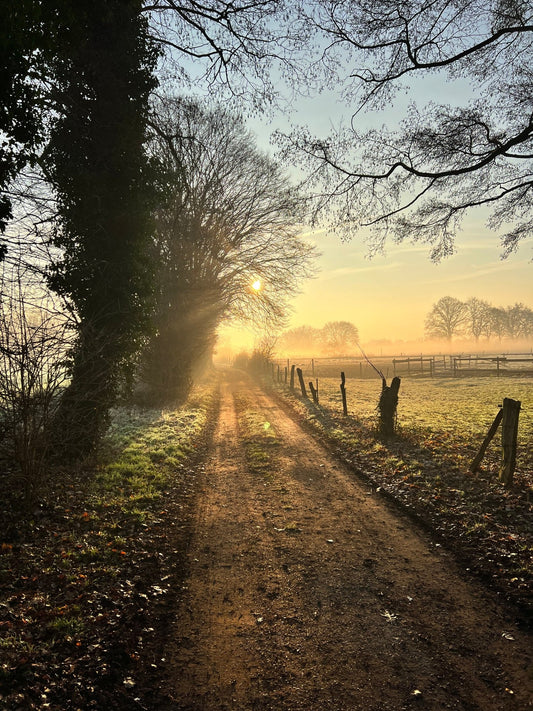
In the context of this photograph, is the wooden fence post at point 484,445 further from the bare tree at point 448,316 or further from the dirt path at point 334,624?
the bare tree at point 448,316

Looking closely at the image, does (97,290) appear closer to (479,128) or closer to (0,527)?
(0,527)

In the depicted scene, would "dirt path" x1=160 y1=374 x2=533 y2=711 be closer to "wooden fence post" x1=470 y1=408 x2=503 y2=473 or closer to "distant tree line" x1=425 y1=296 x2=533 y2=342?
"wooden fence post" x1=470 y1=408 x2=503 y2=473

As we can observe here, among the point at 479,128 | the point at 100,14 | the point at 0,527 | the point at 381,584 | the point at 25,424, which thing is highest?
the point at 100,14

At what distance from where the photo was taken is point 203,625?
3795 mm

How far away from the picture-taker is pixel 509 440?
7.24 m

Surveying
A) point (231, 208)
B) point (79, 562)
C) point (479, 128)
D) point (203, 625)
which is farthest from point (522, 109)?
point (231, 208)

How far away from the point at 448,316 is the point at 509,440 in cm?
9751

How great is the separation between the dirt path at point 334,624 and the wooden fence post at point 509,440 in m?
2.55

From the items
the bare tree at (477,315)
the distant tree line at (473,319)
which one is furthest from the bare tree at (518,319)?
the bare tree at (477,315)

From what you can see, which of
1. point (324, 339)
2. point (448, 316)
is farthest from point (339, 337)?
point (448, 316)

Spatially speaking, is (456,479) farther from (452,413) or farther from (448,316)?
(448,316)

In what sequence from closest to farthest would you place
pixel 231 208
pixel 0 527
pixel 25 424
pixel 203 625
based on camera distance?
pixel 203 625, pixel 0 527, pixel 25 424, pixel 231 208

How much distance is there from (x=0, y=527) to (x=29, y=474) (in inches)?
31.5

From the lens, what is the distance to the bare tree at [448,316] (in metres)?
94.8
